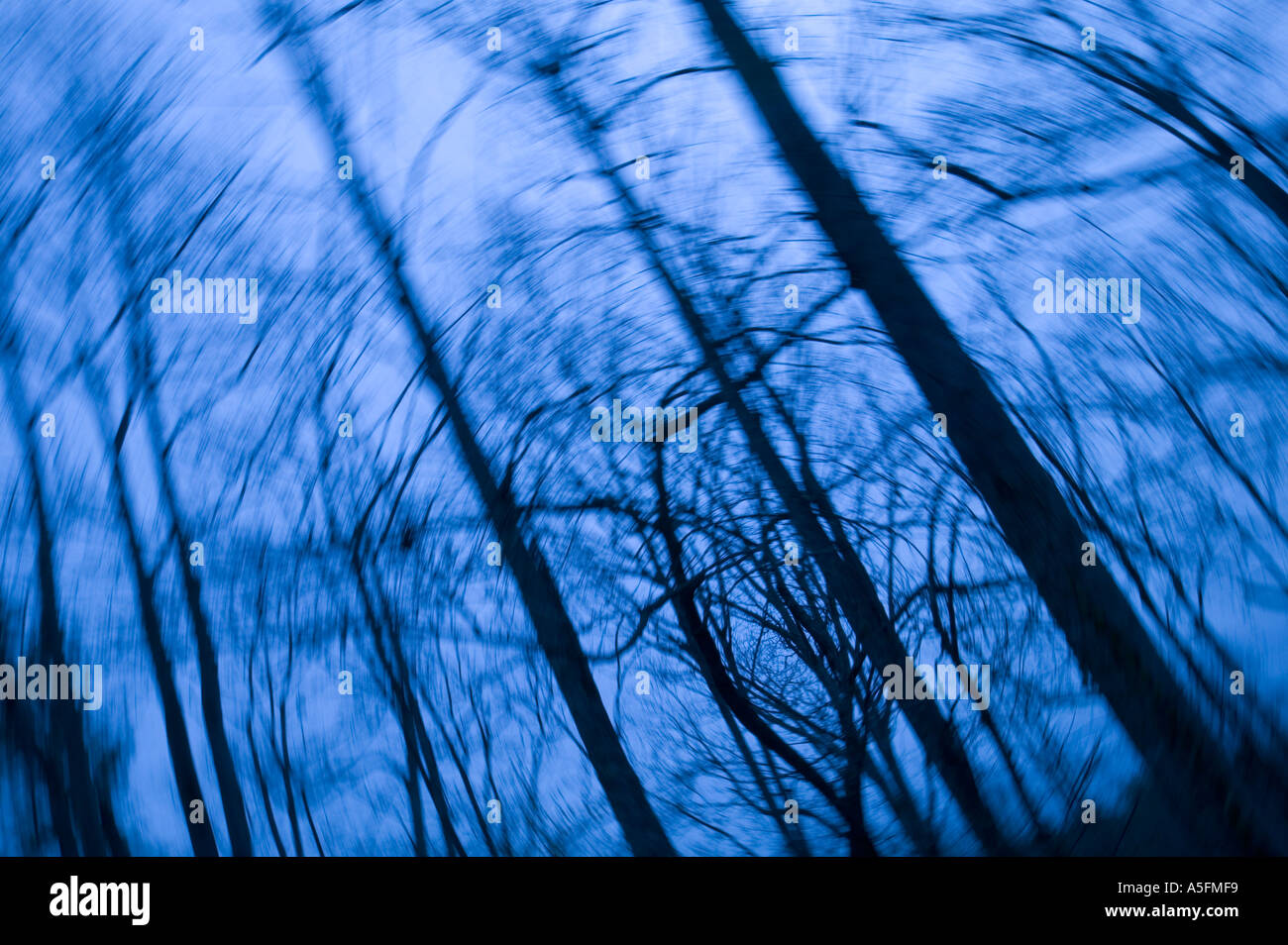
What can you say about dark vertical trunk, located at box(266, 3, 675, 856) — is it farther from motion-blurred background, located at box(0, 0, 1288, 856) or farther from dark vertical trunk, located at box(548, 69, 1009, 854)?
dark vertical trunk, located at box(548, 69, 1009, 854)

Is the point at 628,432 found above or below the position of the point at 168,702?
above

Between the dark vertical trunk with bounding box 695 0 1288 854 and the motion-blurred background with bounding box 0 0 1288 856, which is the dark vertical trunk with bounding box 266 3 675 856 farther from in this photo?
the dark vertical trunk with bounding box 695 0 1288 854

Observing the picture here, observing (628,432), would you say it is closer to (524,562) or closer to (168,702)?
(524,562)

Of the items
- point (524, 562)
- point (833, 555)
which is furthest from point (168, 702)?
point (833, 555)

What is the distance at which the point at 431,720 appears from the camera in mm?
1425

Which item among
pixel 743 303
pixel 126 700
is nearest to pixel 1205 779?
pixel 743 303

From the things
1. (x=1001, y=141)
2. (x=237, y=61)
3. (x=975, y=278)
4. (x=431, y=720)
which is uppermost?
(x=237, y=61)

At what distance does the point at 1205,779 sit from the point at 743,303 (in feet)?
4.01

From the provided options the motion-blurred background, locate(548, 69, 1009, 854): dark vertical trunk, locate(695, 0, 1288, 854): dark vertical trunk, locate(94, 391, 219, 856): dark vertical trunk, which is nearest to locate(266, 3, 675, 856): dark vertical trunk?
the motion-blurred background

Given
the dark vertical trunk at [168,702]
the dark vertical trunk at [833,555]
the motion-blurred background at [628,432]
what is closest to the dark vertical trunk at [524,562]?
the motion-blurred background at [628,432]

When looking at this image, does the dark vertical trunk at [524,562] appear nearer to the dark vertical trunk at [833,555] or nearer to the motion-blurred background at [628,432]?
the motion-blurred background at [628,432]

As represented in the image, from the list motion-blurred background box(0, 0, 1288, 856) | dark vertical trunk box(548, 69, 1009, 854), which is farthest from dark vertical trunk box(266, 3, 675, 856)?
dark vertical trunk box(548, 69, 1009, 854)

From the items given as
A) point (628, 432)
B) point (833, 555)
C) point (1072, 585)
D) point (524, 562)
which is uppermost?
point (628, 432)

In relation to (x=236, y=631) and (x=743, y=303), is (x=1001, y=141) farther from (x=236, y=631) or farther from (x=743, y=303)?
(x=236, y=631)
